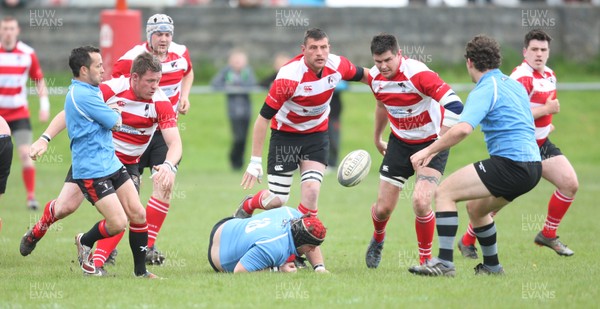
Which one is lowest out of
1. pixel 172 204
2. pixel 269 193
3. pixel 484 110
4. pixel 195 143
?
pixel 195 143

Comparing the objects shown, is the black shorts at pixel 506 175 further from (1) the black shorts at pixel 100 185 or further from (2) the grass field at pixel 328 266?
(1) the black shorts at pixel 100 185

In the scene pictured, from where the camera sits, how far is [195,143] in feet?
69.4

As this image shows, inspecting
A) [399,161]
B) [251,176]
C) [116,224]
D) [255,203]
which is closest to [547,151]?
[399,161]

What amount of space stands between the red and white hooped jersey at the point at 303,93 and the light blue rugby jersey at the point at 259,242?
3.99ft

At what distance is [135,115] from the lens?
8.68 m

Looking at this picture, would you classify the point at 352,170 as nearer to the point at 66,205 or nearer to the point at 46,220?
the point at 66,205

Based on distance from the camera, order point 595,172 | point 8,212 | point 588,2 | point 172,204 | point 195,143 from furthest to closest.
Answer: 1. point 588,2
2. point 195,143
3. point 595,172
4. point 172,204
5. point 8,212

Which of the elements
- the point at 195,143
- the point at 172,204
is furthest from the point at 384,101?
the point at 195,143

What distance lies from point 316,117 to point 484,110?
227 centimetres

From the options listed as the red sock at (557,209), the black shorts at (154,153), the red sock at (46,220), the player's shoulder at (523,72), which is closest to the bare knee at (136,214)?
the red sock at (46,220)

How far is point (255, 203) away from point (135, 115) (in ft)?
5.31

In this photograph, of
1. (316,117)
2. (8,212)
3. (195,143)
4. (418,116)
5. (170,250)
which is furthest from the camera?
(195,143)

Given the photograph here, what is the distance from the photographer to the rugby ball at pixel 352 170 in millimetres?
8992

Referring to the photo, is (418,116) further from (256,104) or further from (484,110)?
(256,104)
